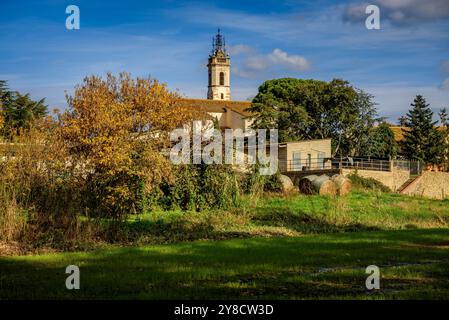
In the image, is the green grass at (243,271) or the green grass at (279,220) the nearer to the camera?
the green grass at (243,271)

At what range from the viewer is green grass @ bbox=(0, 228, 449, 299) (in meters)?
10.9

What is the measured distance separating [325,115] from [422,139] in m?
13.3

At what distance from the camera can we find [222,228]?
25.0 meters

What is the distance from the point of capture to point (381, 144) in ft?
255

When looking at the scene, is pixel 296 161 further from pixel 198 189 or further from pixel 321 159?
pixel 198 189

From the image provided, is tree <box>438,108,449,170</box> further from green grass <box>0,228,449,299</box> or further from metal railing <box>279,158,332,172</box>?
green grass <box>0,228,449,299</box>

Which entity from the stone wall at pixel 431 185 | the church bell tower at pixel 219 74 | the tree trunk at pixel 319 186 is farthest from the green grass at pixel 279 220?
the church bell tower at pixel 219 74

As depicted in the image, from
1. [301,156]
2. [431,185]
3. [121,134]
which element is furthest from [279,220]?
[431,185]

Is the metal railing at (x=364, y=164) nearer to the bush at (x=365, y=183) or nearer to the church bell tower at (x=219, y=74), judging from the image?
the bush at (x=365, y=183)

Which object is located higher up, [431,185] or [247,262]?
[431,185]

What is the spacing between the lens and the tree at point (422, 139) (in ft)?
265

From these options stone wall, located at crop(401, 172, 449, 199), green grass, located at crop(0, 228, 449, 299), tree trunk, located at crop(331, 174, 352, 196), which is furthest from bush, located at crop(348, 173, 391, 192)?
green grass, located at crop(0, 228, 449, 299)

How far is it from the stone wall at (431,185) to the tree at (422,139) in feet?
51.9

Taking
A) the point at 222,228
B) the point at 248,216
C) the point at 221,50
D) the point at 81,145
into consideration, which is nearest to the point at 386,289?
the point at 222,228
